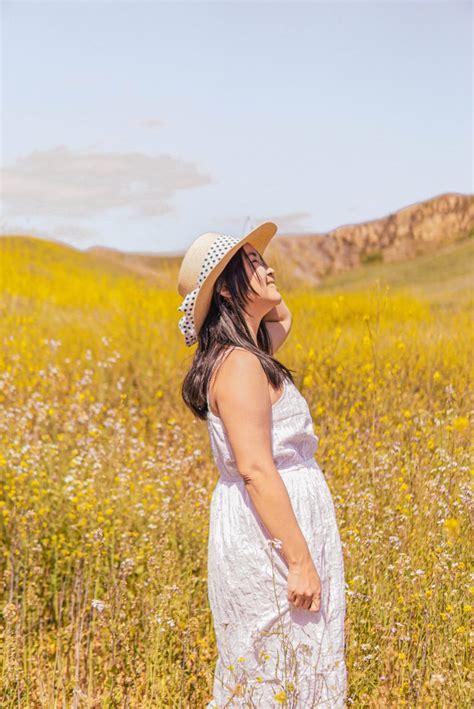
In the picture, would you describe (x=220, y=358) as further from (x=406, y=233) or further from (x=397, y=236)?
(x=406, y=233)

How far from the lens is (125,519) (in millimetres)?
3902

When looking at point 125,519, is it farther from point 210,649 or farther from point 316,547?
point 316,547

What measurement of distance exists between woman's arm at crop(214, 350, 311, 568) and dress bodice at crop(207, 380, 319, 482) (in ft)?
0.39

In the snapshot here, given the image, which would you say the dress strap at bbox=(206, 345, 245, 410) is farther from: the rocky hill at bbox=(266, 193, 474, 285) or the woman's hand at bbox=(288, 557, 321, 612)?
the rocky hill at bbox=(266, 193, 474, 285)

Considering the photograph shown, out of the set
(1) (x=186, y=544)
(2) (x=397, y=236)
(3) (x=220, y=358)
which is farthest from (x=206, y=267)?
(2) (x=397, y=236)

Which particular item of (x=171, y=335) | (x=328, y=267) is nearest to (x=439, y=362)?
(x=171, y=335)

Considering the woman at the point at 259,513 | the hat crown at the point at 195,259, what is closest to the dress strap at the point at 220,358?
the woman at the point at 259,513

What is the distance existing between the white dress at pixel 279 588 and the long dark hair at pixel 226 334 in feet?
0.32

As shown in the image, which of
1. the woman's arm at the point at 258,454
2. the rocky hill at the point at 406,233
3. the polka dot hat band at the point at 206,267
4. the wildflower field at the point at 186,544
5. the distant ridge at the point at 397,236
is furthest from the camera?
the rocky hill at the point at 406,233

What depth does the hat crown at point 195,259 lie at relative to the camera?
7.21 feet

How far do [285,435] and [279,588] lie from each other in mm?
450

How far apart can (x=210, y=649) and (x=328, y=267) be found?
34.0m

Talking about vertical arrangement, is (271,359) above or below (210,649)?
above

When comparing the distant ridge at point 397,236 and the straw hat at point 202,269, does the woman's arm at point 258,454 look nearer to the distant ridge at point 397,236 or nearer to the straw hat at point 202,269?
the straw hat at point 202,269
